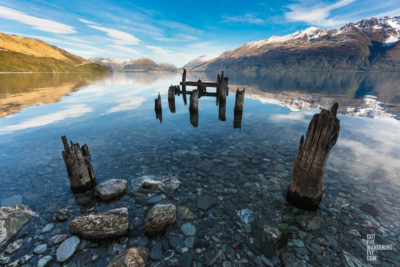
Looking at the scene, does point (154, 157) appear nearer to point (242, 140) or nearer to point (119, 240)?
point (119, 240)

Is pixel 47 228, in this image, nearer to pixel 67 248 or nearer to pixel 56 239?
pixel 56 239

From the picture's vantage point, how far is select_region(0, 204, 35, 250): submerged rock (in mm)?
4059

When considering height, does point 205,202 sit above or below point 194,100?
below

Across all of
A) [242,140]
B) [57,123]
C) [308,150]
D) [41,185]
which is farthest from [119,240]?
[57,123]

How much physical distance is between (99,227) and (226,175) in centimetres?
474

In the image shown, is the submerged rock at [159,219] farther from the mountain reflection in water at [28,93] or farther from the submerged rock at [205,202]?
the mountain reflection in water at [28,93]

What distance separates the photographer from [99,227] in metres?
4.08

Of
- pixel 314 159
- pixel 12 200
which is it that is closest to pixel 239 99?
pixel 314 159

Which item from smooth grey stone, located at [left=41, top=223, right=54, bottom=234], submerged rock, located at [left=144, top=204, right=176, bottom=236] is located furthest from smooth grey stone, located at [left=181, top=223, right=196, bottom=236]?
smooth grey stone, located at [left=41, top=223, right=54, bottom=234]

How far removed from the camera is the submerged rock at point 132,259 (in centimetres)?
339

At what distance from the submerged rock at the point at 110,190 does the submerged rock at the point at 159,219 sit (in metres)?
1.85

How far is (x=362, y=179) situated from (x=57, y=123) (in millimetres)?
20388

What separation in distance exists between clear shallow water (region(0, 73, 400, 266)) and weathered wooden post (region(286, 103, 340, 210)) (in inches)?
17.3

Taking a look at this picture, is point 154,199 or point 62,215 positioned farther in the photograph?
point 154,199
